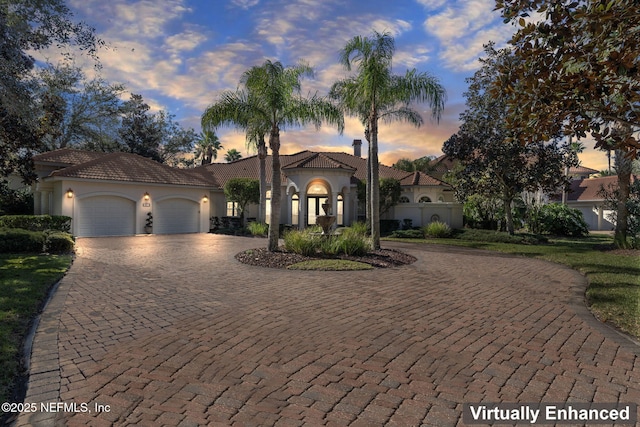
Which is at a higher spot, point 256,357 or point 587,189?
point 587,189

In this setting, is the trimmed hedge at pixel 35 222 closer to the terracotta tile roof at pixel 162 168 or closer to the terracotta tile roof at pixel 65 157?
the terracotta tile roof at pixel 162 168

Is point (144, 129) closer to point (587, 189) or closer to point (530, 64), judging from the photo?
point (530, 64)

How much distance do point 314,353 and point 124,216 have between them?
71.3 ft

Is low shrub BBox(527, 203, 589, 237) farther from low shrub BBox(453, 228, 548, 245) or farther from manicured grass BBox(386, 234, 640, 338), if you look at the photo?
manicured grass BBox(386, 234, 640, 338)

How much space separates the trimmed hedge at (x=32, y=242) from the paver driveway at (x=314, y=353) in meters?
6.29

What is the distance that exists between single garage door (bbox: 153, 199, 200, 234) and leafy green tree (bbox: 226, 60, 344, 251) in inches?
512

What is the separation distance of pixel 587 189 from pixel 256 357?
4302cm

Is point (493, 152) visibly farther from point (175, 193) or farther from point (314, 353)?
point (175, 193)

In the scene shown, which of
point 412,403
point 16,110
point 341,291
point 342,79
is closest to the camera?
point 412,403

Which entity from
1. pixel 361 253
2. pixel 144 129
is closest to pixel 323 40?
pixel 361 253

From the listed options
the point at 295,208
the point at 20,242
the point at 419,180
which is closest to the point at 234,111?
the point at 20,242

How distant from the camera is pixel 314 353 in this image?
4426 millimetres

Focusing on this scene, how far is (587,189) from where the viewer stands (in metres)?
36.5

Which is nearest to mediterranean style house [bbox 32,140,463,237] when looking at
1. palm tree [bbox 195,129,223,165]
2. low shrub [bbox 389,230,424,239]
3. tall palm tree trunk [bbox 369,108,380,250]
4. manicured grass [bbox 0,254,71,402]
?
low shrub [bbox 389,230,424,239]
